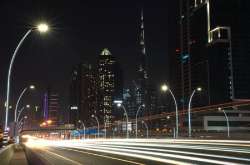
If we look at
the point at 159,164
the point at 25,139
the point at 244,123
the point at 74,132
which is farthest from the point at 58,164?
the point at 74,132

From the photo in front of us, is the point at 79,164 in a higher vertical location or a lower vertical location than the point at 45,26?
lower

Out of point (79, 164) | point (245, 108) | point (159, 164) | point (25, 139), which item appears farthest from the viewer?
point (245, 108)

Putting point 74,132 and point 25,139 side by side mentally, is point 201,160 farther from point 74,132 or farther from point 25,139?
point 74,132

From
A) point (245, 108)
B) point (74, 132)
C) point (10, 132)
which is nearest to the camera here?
point (10, 132)

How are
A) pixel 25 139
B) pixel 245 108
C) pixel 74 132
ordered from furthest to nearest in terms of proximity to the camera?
pixel 74 132 < pixel 245 108 < pixel 25 139

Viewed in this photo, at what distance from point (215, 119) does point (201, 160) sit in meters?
141

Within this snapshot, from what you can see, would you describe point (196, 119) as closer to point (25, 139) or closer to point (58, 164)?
point (25, 139)

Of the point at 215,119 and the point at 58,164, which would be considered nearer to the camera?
the point at 58,164

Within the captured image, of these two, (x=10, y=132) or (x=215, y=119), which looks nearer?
(x=10, y=132)

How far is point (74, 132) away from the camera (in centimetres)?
19650

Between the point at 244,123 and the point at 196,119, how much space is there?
63.9 feet

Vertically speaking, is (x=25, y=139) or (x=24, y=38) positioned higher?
(x=24, y=38)

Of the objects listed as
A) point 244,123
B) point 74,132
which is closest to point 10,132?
point 244,123

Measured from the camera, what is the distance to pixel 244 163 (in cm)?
2214
